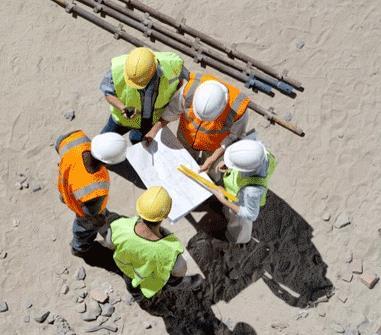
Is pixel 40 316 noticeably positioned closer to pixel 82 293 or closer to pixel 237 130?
pixel 82 293

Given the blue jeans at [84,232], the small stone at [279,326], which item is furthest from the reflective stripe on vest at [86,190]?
the small stone at [279,326]

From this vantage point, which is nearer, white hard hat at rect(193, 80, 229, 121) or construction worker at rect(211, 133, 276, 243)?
construction worker at rect(211, 133, 276, 243)

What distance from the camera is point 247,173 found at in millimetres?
5902

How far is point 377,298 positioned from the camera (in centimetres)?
753

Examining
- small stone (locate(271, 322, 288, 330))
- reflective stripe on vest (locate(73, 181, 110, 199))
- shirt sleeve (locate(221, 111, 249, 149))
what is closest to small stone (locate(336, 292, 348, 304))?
small stone (locate(271, 322, 288, 330))

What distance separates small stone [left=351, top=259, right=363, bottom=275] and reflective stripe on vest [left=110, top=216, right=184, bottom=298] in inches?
120

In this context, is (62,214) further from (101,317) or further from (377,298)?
(377,298)

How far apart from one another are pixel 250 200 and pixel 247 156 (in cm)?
62

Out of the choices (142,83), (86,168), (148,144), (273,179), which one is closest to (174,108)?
(148,144)

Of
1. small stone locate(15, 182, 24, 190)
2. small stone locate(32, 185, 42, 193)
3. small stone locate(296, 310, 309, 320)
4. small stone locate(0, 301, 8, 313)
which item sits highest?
small stone locate(296, 310, 309, 320)

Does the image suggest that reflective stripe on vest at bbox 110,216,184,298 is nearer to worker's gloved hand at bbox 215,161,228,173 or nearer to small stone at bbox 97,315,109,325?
worker's gloved hand at bbox 215,161,228,173

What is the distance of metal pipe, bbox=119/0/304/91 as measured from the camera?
859cm

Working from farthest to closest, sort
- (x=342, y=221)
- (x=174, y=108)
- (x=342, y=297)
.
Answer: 1. (x=342, y=221)
2. (x=342, y=297)
3. (x=174, y=108)

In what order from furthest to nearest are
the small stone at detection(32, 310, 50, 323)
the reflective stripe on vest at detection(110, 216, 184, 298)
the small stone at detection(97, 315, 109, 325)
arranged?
1. the small stone at detection(97, 315, 109, 325)
2. the small stone at detection(32, 310, 50, 323)
3. the reflective stripe on vest at detection(110, 216, 184, 298)
